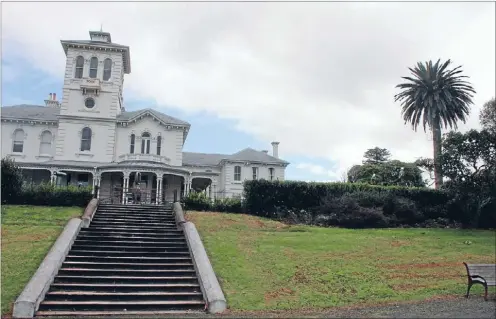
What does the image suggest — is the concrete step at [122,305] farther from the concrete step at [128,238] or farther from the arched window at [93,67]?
the arched window at [93,67]

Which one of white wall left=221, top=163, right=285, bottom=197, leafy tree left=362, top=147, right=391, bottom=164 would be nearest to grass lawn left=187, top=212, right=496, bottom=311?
white wall left=221, top=163, right=285, bottom=197

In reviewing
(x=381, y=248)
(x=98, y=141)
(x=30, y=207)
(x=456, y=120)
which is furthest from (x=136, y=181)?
(x=456, y=120)

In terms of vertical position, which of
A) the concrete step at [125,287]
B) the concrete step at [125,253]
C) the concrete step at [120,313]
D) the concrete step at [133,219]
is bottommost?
the concrete step at [120,313]

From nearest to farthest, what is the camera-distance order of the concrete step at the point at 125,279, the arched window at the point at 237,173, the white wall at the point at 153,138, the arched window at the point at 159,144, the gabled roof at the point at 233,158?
1. the concrete step at the point at 125,279
2. the white wall at the point at 153,138
3. the arched window at the point at 159,144
4. the arched window at the point at 237,173
5. the gabled roof at the point at 233,158

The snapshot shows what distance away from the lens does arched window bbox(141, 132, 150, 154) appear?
38125 millimetres

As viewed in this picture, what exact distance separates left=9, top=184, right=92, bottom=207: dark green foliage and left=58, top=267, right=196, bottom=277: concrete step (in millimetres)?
12020

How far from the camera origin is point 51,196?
2419 cm

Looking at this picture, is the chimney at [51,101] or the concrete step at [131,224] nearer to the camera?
the concrete step at [131,224]

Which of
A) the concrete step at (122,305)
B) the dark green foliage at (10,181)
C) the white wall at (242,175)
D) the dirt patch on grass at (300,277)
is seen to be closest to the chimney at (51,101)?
the white wall at (242,175)

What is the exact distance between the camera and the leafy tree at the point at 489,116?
26.9 m

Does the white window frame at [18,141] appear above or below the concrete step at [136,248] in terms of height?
above

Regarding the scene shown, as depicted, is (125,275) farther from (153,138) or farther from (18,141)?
(18,141)

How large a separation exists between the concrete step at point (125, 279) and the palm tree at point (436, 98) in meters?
34.2

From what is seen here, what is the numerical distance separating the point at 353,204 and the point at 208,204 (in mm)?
8658
